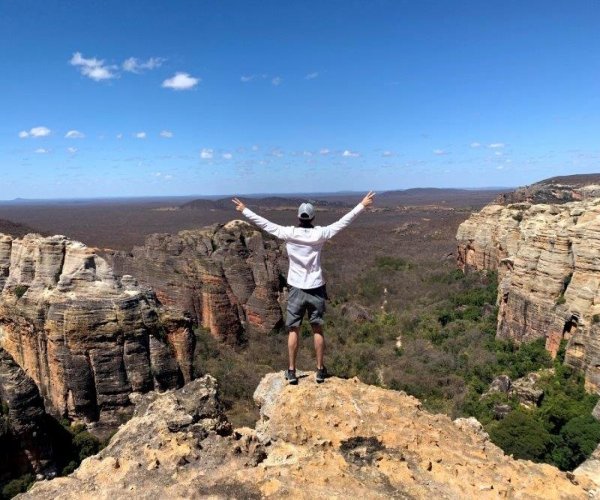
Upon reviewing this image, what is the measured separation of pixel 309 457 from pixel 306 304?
2.18 metres

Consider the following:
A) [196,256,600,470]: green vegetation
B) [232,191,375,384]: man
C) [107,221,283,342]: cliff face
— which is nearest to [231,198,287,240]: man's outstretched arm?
[232,191,375,384]: man

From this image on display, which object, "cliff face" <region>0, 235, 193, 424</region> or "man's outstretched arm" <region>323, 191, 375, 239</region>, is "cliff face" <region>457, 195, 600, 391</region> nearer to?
"cliff face" <region>0, 235, 193, 424</region>

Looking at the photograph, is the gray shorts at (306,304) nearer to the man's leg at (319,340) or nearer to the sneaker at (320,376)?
the man's leg at (319,340)

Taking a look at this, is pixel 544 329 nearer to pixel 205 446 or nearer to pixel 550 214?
pixel 550 214

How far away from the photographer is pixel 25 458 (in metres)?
15.9

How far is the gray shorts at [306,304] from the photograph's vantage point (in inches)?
273

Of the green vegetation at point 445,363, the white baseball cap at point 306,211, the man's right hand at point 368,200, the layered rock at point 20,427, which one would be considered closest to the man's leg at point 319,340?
the white baseball cap at point 306,211

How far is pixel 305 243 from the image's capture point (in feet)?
22.2

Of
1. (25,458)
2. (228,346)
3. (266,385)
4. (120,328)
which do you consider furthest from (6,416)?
(228,346)

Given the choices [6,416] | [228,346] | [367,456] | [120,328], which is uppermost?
[367,456]

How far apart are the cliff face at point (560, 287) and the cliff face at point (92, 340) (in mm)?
18581

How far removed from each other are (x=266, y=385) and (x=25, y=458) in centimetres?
1283

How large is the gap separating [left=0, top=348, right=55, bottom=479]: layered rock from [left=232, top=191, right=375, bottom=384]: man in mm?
12864

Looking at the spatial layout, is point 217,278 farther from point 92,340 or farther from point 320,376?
point 320,376
